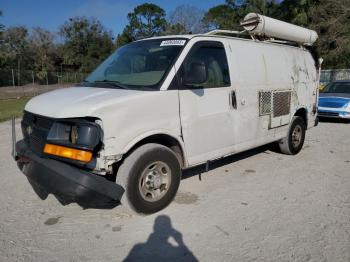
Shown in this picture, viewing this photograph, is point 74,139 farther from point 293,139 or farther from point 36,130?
point 293,139

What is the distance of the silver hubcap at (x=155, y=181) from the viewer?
3.96 meters

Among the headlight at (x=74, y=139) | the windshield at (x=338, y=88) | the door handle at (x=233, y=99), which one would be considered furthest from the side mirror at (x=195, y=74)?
the windshield at (x=338, y=88)

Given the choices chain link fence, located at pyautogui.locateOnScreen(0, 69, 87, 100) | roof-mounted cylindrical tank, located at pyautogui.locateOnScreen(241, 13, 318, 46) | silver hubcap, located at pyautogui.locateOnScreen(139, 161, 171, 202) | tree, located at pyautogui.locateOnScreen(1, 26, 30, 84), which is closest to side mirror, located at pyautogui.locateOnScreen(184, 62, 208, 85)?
silver hubcap, located at pyautogui.locateOnScreen(139, 161, 171, 202)

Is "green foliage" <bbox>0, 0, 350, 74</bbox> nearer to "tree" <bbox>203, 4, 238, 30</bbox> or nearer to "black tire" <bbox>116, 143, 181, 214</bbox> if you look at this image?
"tree" <bbox>203, 4, 238, 30</bbox>

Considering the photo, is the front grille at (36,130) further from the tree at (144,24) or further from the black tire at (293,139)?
the tree at (144,24)

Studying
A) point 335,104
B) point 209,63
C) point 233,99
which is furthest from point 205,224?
point 335,104

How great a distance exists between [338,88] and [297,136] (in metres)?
6.87

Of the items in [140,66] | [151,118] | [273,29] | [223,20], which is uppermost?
[223,20]

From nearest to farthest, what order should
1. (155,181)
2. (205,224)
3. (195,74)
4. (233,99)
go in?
(205,224) < (155,181) < (195,74) < (233,99)

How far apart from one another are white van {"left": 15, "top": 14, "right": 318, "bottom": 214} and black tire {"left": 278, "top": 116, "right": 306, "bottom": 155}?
74 centimetres

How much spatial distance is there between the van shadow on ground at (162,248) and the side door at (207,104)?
1.09 meters

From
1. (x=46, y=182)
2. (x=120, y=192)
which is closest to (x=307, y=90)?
(x=120, y=192)

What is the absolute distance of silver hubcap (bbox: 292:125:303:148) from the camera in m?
6.76

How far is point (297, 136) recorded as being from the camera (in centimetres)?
685
